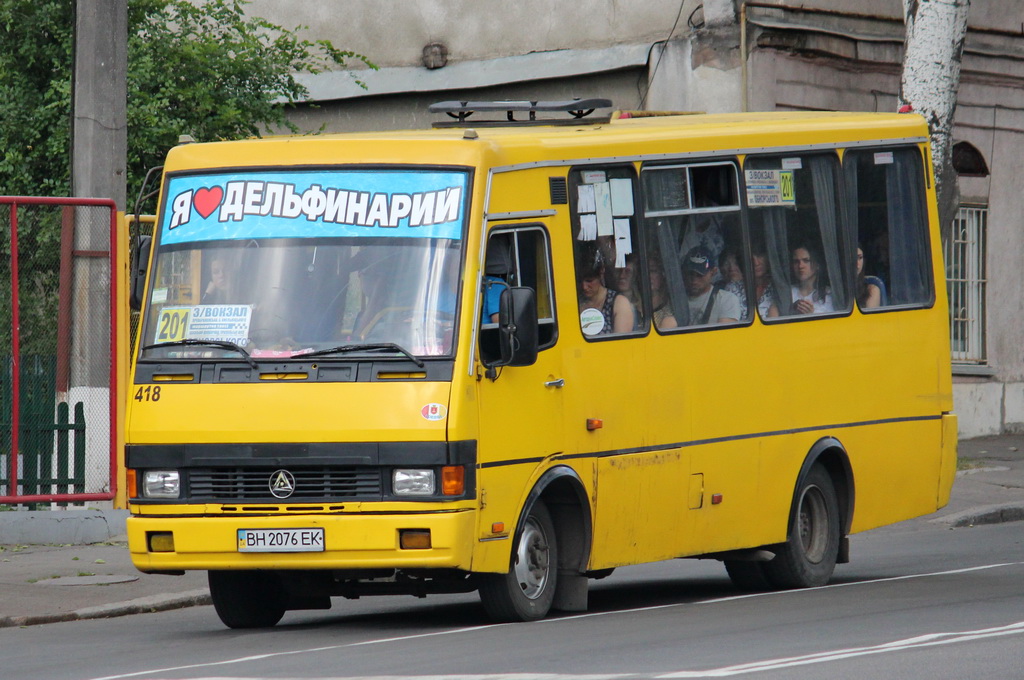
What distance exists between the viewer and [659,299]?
11.6 m

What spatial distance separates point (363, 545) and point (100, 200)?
251 inches

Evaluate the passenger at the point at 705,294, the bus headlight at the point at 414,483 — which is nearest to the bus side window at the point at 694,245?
the passenger at the point at 705,294

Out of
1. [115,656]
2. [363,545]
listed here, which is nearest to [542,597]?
[363,545]

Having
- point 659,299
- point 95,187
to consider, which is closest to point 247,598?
point 659,299

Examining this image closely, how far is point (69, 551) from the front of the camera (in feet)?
49.3

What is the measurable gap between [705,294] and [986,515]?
23.1 ft

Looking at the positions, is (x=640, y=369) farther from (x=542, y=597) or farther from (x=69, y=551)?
(x=69, y=551)

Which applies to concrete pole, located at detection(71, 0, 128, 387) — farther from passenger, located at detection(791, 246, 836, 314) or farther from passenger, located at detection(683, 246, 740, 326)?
passenger, located at detection(791, 246, 836, 314)

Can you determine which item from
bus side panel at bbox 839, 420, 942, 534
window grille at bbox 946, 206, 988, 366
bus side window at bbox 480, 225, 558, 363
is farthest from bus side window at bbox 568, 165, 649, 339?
window grille at bbox 946, 206, 988, 366

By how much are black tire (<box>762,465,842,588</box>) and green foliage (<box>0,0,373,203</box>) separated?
9.71m

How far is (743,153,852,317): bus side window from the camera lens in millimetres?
12547

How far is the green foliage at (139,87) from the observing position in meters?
20.6

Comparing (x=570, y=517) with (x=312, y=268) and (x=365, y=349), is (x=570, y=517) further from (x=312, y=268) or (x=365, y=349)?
(x=312, y=268)

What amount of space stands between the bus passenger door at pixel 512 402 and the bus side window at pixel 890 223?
3334 mm
